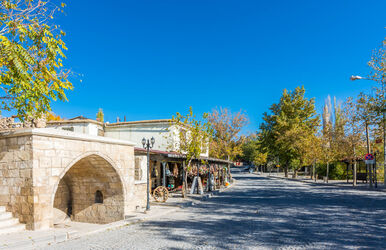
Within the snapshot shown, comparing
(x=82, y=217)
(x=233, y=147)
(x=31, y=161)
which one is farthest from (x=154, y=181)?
(x=233, y=147)

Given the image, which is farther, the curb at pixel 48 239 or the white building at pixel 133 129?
the white building at pixel 133 129

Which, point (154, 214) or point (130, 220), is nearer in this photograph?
point (130, 220)

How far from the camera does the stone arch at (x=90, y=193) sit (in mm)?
11250

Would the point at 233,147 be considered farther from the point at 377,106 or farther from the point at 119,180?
the point at 119,180

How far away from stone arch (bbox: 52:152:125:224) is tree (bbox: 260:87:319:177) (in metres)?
30.1

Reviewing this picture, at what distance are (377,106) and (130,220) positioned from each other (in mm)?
16635

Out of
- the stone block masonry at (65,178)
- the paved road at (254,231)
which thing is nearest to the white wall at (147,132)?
the stone block masonry at (65,178)

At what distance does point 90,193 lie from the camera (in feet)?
39.2

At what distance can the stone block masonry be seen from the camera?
7.79 meters

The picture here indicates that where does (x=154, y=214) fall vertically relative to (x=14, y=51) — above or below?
below

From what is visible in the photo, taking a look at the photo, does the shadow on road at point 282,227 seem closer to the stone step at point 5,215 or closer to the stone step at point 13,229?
the stone step at point 13,229

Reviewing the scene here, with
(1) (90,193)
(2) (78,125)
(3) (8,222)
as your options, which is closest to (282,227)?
(3) (8,222)

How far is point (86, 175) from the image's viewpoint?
1177 centimetres

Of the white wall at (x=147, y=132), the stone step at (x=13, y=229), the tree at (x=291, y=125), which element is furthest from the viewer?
the tree at (x=291, y=125)
